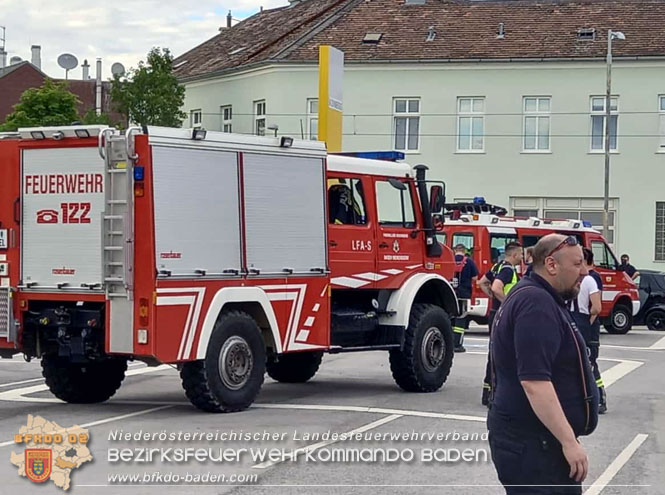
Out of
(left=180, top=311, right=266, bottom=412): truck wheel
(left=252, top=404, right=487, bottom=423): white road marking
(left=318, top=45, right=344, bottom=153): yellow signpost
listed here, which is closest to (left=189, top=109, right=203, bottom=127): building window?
(left=318, top=45, right=344, bottom=153): yellow signpost

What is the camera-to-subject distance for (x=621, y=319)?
2825cm

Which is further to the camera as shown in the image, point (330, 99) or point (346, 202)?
point (330, 99)

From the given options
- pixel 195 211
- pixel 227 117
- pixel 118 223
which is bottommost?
pixel 118 223

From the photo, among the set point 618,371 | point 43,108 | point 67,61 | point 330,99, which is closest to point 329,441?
point 618,371

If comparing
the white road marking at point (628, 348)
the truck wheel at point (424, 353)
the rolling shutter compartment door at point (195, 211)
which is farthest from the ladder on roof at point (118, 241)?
the white road marking at point (628, 348)

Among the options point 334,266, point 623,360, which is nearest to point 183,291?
point 334,266

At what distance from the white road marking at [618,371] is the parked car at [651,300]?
10.6 meters

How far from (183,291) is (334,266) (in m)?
2.53

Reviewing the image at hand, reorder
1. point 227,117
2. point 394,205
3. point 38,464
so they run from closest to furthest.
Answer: point 38,464 → point 394,205 → point 227,117

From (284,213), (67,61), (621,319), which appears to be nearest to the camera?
(284,213)

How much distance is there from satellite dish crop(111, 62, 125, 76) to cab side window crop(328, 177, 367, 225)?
33097 millimetres

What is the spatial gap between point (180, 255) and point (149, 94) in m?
33.8

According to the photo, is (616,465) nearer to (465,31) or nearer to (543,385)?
(543,385)

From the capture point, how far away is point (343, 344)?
45.2 feet
